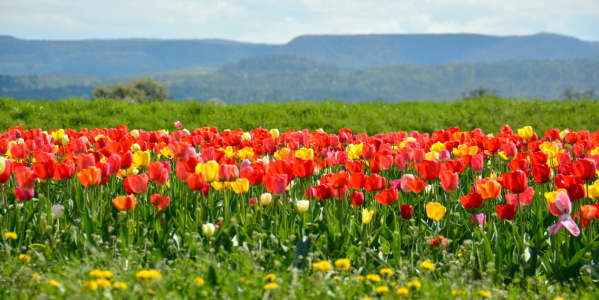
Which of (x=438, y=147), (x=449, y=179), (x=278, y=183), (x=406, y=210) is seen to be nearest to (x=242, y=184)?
(x=278, y=183)

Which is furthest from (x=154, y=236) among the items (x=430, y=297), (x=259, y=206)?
(x=430, y=297)

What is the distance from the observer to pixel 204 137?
7.30m

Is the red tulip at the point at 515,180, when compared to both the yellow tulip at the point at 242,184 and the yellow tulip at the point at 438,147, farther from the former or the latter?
the yellow tulip at the point at 438,147

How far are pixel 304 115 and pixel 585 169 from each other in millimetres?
12769

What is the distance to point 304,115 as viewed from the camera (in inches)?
660

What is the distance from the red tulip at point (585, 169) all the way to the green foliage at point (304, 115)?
36.6 feet

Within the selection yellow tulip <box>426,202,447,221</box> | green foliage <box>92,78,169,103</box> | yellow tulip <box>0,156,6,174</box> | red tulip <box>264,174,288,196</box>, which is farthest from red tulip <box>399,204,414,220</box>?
green foliage <box>92,78,169,103</box>

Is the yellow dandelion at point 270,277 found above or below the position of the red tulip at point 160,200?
below

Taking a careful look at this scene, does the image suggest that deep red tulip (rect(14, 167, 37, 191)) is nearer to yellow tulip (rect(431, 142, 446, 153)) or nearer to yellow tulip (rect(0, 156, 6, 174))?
yellow tulip (rect(0, 156, 6, 174))

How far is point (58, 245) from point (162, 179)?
86cm

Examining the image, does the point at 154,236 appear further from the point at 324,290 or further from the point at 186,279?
the point at 324,290

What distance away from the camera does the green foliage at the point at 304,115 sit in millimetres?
15547

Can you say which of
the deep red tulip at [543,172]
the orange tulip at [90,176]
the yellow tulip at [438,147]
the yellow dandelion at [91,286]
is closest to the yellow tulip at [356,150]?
the yellow tulip at [438,147]

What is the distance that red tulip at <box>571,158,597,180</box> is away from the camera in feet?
13.7
